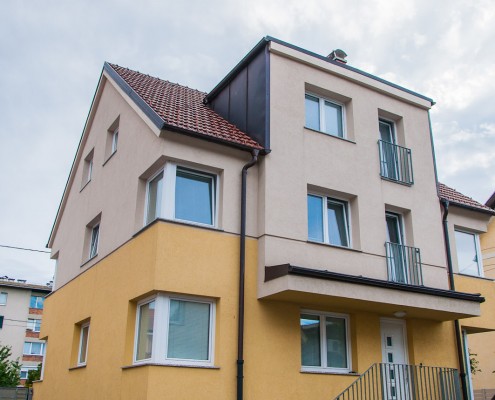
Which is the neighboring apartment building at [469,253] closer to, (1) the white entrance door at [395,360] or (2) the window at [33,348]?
(1) the white entrance door at [395,360]

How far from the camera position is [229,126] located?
12711 millimetres

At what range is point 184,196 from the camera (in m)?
11.0

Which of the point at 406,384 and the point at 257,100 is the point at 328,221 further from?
the point at 406,384

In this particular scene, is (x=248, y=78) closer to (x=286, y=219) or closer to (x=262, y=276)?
(x=286, y=219)

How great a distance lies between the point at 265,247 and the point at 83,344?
243 inches

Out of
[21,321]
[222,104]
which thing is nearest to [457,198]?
[222,104]


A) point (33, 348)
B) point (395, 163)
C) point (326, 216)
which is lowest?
point (326, 216)

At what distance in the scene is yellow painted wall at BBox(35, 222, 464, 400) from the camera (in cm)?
980

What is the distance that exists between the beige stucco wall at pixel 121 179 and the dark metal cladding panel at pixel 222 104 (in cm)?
227

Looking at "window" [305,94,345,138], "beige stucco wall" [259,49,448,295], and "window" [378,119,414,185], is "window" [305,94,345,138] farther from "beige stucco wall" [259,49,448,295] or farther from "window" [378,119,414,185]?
"window" [378,119,414,185]

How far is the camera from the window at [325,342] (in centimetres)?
1129

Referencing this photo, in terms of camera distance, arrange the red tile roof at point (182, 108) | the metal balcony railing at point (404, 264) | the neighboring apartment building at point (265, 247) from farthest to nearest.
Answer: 1. the metal balcony railing at point (404, 264)
2. the red tile roof at point (182, 108)
3. the neighboring apartment building at point (265, 247)

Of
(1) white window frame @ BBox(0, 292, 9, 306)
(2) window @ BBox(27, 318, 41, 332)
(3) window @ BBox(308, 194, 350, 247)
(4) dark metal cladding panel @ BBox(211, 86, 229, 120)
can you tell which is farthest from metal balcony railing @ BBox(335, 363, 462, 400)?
(1) white window frame @ BBox(0, 292, 9, 306)

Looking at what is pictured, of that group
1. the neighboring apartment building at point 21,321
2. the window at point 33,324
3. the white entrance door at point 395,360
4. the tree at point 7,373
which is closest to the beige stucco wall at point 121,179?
the white entrance door at point 395,360
